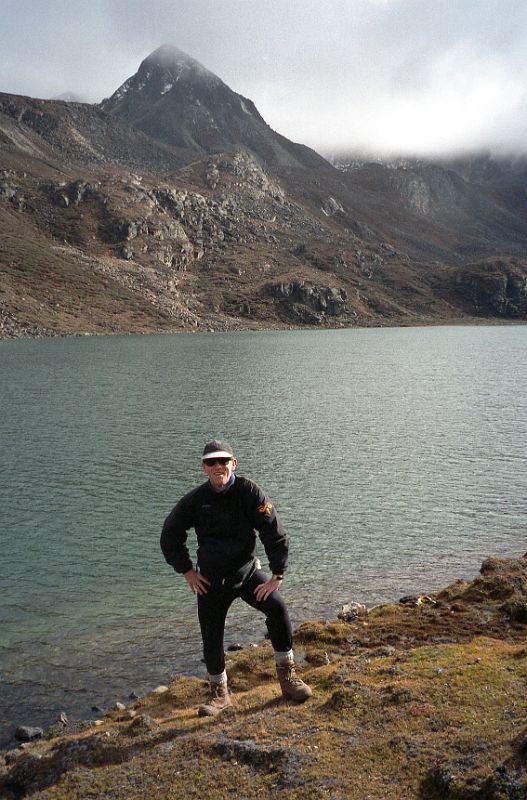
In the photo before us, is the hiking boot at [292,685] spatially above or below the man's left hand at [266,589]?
below

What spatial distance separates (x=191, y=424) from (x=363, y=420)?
14920 millimetres

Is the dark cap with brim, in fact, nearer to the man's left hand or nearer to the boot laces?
the man's left hand

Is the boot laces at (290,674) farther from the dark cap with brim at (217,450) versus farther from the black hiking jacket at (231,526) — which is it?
the dark cap with brim at (217,450)

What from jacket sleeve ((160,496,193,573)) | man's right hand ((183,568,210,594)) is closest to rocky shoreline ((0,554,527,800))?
man's right hand ((183,568,210,594))

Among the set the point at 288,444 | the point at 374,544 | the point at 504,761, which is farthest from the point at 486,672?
the point at 288,444

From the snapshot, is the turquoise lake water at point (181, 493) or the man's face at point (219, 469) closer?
the man's face at point (219, 469)

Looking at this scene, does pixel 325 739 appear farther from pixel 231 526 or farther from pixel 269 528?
pixel 231 526

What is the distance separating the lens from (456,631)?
1418cm

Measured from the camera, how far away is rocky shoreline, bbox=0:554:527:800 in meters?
6.94

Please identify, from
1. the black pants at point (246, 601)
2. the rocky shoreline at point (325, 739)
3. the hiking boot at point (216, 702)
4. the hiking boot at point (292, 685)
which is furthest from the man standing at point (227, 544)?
the rocky shoreline at point (325, 739)

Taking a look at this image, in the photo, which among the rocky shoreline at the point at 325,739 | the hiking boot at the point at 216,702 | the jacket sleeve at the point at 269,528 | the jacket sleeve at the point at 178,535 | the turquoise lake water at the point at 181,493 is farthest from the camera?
the turquoise lake water at the point at 181,493

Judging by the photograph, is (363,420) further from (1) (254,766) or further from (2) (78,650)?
(1) (254,766)

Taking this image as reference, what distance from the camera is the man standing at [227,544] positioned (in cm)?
884

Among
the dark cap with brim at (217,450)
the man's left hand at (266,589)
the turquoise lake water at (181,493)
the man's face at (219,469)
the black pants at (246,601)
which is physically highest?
the dark cap with brim at (217,450)
